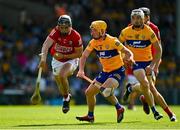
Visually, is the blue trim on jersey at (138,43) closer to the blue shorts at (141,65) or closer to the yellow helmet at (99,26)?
the blue shorts at (141,65)

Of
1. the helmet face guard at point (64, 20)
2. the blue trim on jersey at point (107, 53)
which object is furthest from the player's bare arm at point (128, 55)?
the helmet face guard at point (64, 20)

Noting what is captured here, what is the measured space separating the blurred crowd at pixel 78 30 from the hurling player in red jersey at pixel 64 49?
14.7 m

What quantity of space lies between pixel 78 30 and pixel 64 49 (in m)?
20.2

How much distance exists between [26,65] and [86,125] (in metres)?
20.6

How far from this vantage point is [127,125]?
1608 centimetres

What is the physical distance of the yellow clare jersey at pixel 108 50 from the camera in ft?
55.8

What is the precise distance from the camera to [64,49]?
62.4ft

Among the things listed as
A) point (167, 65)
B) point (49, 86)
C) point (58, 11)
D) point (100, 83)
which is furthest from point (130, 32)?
point (58, 11)

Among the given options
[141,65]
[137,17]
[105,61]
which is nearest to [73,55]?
[105,61]

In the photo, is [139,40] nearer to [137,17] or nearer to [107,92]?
[137,17]

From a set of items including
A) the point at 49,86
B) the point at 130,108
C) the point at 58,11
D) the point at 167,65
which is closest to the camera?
the point at 130,108

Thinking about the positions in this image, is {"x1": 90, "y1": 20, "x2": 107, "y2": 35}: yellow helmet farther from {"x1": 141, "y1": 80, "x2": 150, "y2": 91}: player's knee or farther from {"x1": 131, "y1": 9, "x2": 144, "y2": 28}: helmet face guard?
{"x1": 141, "y1": 80, "x2": 150, "y2": 91}: player's knee

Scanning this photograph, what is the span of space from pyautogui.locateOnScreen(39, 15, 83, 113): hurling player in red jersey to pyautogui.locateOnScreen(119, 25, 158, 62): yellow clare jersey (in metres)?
1.36

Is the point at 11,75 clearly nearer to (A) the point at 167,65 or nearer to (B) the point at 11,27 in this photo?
(B) the point at 11,27
